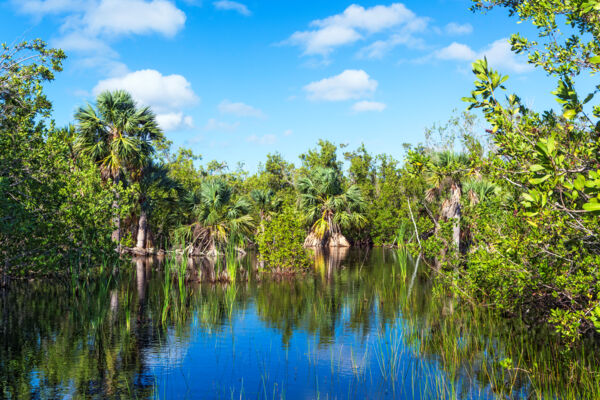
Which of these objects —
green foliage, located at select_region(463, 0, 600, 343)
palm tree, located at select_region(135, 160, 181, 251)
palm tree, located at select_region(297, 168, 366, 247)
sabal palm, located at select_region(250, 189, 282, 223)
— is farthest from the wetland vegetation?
sabal palm, located at select_region(250, 189, 282, 223)

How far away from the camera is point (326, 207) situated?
139ft

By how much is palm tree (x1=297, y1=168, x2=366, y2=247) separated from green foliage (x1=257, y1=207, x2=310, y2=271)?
1928cm

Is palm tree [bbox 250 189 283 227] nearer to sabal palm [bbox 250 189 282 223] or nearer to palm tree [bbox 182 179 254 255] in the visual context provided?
sabal palm [bbox 250 189 282 223]

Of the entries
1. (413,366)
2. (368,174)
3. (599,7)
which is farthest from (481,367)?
(368,174)

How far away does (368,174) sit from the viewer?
55500mm

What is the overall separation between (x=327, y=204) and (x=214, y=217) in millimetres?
13283

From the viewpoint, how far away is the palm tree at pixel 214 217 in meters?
31.9

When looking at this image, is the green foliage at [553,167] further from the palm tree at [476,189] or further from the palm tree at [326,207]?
the palm tree at [326,207]

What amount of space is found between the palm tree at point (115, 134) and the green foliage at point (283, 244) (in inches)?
461

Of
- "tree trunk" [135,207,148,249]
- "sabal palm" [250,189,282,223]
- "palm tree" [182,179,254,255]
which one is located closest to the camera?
"palm tree" [182,179,254,255]

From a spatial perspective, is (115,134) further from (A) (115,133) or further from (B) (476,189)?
(B) (476,189)

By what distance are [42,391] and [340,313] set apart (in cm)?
783

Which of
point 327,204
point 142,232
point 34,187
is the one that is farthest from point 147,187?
point 34,187

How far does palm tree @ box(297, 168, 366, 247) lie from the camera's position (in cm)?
4153
